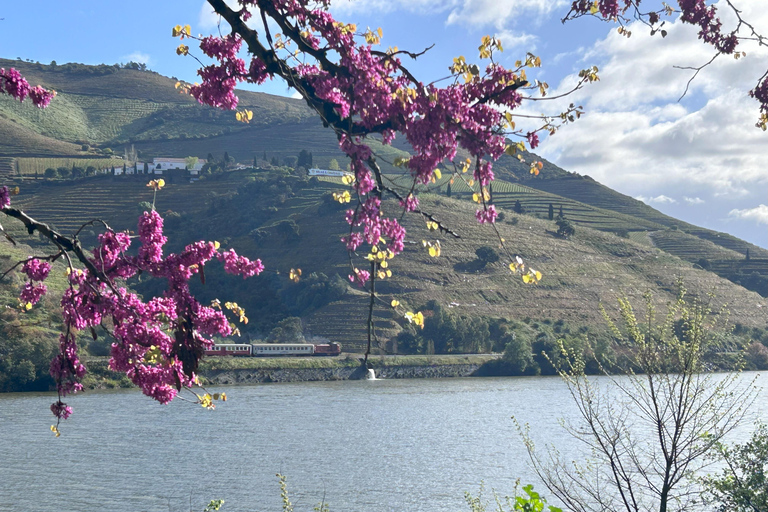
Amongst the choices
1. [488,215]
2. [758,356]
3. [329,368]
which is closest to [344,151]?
[488,215]

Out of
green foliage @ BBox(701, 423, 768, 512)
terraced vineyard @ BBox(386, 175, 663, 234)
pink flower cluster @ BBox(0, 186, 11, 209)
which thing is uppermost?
terraced vineyard @ BBox(386, 175, 663, 234)

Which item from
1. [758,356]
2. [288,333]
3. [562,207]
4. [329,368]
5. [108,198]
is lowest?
[329,368]

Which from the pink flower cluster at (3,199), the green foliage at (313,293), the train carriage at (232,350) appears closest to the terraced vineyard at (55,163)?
the green foliage at (313,293)

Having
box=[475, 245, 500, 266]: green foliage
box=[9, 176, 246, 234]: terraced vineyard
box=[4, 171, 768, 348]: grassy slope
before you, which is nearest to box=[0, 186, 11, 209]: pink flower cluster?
box=[4, 171, 768, 348]: grassy slope

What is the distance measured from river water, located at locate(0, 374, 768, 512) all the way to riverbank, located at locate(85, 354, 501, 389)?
Result: 12976 millimetres

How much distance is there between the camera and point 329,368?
76.6 metres

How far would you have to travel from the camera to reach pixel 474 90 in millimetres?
5023

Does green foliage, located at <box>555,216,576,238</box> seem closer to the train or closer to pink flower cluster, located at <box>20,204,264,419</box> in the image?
the train

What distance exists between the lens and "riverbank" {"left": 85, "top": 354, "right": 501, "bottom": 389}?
71.4 m

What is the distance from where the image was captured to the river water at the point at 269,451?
92.7ft

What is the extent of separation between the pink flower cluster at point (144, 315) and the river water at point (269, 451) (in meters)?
12.7

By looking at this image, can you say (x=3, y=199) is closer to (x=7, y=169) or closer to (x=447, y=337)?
(x=447, y=337)

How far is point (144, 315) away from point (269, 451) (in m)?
33.1

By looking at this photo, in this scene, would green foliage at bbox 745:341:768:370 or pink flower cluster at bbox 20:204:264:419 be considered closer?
pink flower cluster at bbox 20:204:264:419
